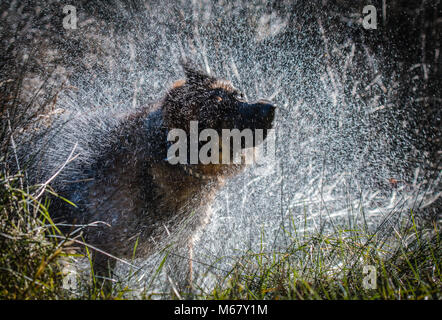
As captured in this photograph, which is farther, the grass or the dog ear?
the dog ear

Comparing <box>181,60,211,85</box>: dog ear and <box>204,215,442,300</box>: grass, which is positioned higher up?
<box>181,60,211,85</box>: dog ear

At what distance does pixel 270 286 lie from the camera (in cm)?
145

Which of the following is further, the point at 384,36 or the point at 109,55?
the point at 109,55

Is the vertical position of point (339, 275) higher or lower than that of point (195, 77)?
lower

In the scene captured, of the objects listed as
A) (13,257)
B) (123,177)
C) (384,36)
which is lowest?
(13,257)

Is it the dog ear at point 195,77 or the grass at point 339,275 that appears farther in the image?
the dog ear at point 195,77

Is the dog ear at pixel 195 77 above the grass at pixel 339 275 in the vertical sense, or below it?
above

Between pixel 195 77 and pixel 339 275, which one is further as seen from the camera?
pixel 195 77

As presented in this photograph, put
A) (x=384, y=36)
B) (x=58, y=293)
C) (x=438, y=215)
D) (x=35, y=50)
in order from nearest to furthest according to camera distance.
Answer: (x=58, y=293) < (x=438, y=215) < (x=384, y=36) < (x=35, y=50)

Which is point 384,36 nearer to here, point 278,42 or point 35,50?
point 278,42

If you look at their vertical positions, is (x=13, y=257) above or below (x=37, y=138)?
below

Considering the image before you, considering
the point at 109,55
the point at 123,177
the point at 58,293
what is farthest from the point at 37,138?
the point at 109,55
